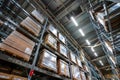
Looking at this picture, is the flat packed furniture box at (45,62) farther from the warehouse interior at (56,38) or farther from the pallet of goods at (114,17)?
the pallet of goods at (114,17)

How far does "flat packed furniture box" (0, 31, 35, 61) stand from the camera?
2.08 meters

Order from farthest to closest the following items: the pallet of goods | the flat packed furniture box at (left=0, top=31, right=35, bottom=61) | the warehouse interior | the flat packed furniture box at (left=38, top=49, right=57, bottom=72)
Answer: the pallet of goods
the flat packed furniture box at (left=38, top=49, right=57, bottom=72)
the warehouse interior
the flat packed furniture box at (left=0, top=31, right=35, bottom=61)

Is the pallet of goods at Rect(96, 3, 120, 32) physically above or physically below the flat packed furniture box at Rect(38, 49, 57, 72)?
above

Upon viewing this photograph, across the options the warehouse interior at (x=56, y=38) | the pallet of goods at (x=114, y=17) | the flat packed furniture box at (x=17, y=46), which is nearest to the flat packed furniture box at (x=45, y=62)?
the warehouse interior at (x=56, y=38)

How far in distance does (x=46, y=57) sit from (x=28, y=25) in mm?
1188

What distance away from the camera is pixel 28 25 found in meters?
3.13

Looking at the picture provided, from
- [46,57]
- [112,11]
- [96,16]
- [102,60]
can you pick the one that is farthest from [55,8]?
[102,60]

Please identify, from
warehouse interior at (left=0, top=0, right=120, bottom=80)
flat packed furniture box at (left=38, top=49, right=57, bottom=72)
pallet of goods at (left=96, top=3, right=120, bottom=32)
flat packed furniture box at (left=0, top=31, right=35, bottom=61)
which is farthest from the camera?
pallet of goods at (left=96, top=3, right=120, bottom=32)

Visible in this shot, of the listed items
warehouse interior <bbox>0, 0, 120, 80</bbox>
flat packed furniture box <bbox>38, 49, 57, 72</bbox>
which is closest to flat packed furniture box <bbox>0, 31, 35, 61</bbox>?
warehouse interior <bbox>0, 0, 120, 80</bbox>

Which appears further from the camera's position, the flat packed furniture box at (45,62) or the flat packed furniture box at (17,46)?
the flat packed furniture box at (45,62)

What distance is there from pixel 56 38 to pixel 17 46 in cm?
237

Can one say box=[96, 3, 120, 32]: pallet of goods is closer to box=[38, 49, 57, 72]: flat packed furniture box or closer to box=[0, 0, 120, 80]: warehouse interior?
box=[0, 0, 120, 80]: warehouse interior

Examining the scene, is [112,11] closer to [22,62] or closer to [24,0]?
[24,0]

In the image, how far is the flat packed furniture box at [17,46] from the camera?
2.08 meters
